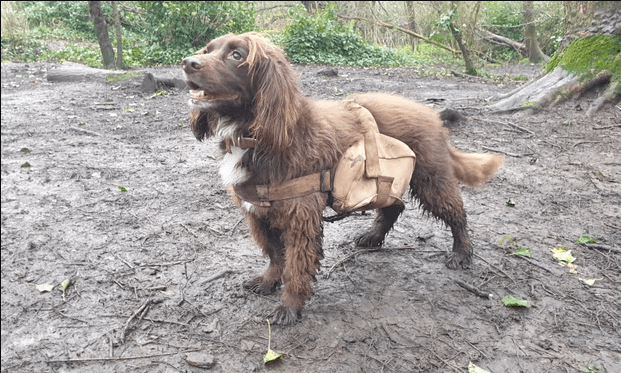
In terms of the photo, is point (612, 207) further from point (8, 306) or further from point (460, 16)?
point (460, 16)

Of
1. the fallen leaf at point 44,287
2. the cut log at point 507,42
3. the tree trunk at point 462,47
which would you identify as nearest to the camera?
the fallen leaf at point 44,287

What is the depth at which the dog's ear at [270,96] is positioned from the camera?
8.97 ft

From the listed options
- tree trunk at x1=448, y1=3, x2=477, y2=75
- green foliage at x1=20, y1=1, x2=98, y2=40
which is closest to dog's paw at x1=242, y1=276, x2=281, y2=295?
tree trunk at x1=448, y1=3, x2=477, y2=75

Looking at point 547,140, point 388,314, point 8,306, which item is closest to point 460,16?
point 547,140

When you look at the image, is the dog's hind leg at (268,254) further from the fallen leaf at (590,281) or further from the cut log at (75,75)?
the cut log at (75,75)

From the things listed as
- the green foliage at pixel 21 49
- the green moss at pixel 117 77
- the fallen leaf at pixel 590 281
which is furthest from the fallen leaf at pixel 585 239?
the green foliage at pixel 21 49

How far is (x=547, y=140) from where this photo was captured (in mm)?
6531

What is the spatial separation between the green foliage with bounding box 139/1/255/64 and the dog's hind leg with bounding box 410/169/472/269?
38.7 ft

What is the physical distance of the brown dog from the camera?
2744 millimetres

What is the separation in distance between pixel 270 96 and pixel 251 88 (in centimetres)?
16

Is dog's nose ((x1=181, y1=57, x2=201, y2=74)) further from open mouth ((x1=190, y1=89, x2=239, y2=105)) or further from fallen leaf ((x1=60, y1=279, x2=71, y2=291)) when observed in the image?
fallen leaf ((x1=60, y1=279, x2=71, y2=291))

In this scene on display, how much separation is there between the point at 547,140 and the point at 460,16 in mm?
7108

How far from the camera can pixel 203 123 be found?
3.14 metres

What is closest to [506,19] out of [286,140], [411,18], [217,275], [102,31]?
[411,18]
